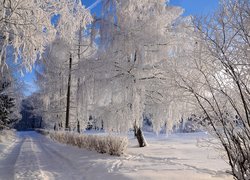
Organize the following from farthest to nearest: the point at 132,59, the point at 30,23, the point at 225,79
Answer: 1. the point at 132,59
2. the point at 30,23
3. the point at 225,79

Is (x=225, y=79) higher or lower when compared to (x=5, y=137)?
higher

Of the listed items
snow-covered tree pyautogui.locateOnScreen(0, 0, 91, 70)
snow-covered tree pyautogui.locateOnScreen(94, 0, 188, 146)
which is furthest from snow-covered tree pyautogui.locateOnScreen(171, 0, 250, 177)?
snow-covered tree pyautogui.locateOnScreen(94, 0, 188, 146)

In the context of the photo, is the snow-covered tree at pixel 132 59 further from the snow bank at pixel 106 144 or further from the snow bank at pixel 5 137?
the snow bank at pixel 5 137

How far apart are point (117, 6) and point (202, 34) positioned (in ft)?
29.4

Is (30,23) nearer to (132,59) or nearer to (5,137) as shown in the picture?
(132,59)

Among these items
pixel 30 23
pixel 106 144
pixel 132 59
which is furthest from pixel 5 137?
pixel 30 23

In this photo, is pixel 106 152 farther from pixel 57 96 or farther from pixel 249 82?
pixel 57 96

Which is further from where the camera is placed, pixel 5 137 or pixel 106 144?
pixel 5 137

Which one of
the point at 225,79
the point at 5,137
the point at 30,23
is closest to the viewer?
the point at 225,79

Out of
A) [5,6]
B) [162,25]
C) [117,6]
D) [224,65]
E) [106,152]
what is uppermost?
[117,6]

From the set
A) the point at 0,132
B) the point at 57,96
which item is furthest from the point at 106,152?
the point at 0,132

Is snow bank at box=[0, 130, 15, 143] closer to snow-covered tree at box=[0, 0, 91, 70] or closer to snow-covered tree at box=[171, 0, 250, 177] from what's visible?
snow-covered tree at box=[0, 0, 91, 70]

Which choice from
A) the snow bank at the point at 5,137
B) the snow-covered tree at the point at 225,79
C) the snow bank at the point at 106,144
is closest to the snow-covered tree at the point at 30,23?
the snow-covered tree at the point at 225,79

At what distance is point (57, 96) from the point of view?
23.4m
